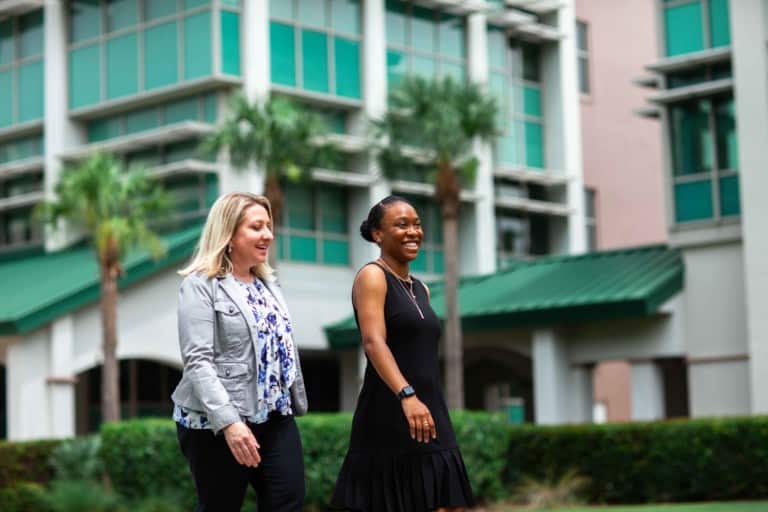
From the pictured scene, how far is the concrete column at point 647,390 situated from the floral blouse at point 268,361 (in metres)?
23.2

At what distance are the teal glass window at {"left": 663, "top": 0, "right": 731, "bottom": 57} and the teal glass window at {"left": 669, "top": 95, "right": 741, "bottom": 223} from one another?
1132 mm

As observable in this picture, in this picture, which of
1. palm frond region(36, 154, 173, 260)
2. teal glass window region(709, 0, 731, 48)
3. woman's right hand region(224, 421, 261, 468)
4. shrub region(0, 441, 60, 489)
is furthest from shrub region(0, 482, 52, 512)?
woman's right hand region(224, 421, 261, 468)

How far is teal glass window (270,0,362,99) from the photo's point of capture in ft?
114

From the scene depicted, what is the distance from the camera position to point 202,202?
111ft

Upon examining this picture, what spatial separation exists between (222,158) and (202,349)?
27.8m

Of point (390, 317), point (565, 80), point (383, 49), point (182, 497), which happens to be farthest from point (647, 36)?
point (390, 317)

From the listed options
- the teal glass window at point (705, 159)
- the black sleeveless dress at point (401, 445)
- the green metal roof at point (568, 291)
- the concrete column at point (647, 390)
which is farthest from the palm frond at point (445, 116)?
the black sleeveless dress at point (401, 445)

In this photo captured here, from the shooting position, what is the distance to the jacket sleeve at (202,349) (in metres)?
6.33

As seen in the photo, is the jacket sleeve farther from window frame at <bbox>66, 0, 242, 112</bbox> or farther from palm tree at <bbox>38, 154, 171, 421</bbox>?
window frame at <bbox>66, 0, 242, 112</bbox>

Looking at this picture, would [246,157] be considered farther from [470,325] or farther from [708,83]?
[708,83]

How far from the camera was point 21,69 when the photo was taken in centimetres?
3822

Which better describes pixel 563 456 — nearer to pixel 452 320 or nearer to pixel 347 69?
pixel 452 320

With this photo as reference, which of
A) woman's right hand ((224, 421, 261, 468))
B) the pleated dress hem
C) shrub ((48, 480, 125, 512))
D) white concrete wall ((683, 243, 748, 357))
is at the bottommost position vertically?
shrub ((48, 480, 125, 512))

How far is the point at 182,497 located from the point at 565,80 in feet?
74.4
